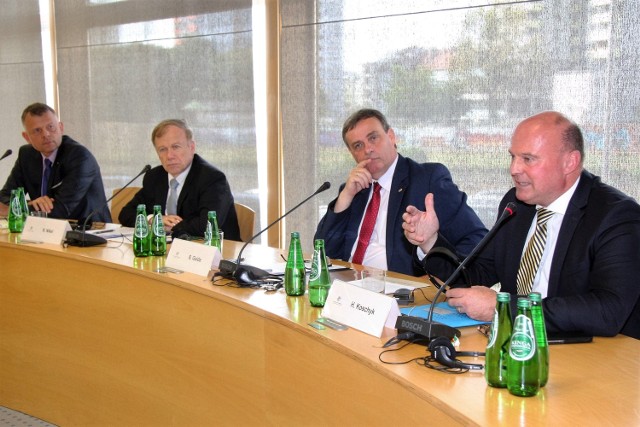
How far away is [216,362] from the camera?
2.43m

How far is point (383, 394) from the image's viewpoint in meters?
1.65

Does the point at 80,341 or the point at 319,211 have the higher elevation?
the point at 319,211

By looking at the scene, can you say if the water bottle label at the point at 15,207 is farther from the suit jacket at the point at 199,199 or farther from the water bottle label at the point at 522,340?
the water bottle label at the point at 522,340

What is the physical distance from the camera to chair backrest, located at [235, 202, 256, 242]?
3766 millimetres

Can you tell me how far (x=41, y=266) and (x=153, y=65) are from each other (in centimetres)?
269

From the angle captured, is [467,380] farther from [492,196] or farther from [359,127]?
[492,196]

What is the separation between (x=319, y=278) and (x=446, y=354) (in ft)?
2.09

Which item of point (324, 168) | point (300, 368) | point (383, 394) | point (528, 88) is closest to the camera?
point (383, 394)

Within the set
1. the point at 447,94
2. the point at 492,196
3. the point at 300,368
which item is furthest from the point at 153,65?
the point at 300,368

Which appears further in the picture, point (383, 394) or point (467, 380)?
point (383, 394)

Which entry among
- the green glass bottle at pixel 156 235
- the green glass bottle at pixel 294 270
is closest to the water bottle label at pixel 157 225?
the green glass bottle at pixel 156 235

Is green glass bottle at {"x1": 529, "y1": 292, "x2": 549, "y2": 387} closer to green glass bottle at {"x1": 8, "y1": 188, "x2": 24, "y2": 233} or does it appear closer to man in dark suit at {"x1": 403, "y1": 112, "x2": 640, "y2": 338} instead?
man in dark suit at {"x1": 403, "y1": 112, "x2": 640, "y2": 338}

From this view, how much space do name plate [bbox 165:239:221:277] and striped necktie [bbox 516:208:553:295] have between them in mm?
1049

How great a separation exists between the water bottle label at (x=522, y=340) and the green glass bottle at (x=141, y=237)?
6.40 ft
